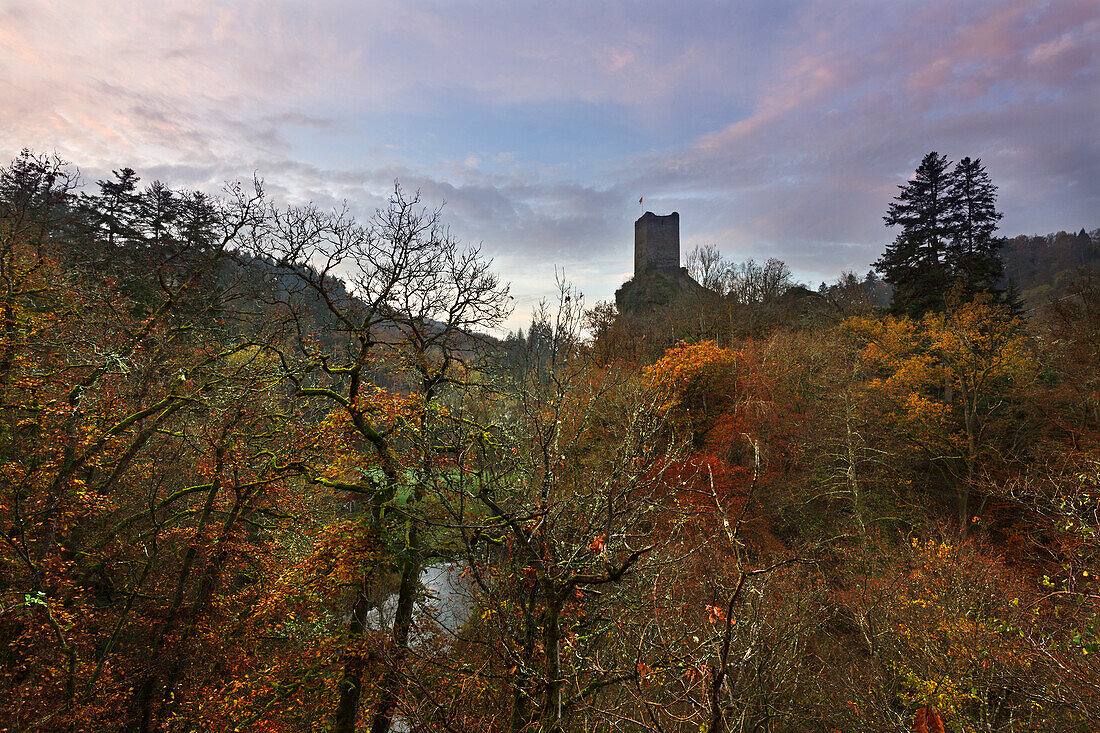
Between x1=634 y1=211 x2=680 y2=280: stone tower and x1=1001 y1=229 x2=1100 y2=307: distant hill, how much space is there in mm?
29861

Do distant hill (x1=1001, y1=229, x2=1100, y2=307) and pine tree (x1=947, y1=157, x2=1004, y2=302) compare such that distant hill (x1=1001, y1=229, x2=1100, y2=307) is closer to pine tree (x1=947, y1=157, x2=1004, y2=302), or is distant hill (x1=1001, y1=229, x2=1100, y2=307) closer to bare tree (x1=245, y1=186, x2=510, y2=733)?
pine tree (x1=947, y1=157, x2=1004, y2=302)

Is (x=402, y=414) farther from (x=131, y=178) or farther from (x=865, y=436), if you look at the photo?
(x=131, y=178)

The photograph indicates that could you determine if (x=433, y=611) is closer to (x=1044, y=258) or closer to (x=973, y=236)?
(x=973, y=236)

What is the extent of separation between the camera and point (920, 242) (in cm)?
2980

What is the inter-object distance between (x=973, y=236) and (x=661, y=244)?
27808 mm

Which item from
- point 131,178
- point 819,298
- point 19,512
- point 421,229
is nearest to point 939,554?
point 421,229

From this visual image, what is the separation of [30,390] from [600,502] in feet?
38.4

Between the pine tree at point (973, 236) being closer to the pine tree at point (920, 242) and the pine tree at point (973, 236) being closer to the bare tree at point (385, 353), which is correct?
the pine tree at point (920, 242)

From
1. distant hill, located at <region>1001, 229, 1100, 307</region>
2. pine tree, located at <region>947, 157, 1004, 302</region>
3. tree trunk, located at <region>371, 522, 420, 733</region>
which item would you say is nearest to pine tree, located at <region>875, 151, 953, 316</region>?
pine tree, located at <region>947, 157, 1004, 302</region>

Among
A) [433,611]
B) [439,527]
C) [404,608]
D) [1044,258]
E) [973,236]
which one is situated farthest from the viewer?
[1044,258]

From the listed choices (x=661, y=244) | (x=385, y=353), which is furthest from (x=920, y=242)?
(x=385, y=353)

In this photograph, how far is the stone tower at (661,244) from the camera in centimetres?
5203

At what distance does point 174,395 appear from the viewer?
10.1 meters

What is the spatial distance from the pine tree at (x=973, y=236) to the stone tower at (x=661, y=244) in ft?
82.8
